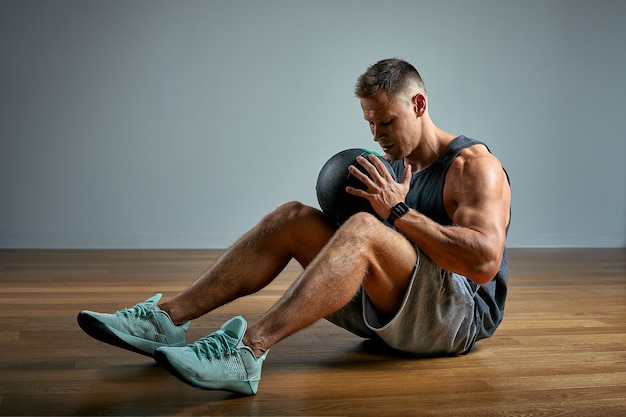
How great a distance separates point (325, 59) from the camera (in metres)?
5.71

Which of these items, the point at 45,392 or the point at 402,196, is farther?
the point at 402,196

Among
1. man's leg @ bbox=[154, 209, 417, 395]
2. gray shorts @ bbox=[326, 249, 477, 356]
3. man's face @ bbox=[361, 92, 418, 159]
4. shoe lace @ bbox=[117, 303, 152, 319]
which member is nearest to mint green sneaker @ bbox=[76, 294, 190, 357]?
shoe lace @ bbox=[117, 303, 152, 319]

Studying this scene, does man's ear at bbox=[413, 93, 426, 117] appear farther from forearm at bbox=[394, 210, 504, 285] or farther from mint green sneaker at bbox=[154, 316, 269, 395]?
mint green sneaker at bbox=[154, 316, 269, 395]

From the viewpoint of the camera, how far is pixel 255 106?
5.63 meters

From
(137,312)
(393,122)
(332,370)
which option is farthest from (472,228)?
(137,312)

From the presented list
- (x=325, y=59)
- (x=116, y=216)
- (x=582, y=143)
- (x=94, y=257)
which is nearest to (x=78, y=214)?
(x=116, y=216)

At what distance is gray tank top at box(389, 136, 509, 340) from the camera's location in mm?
2297

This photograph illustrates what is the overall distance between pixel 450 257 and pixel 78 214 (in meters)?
3.88

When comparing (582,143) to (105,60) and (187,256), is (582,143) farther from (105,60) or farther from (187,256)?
(105,60)

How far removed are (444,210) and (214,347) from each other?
31.1 inches

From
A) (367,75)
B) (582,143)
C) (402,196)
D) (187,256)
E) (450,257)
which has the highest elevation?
(367,75)

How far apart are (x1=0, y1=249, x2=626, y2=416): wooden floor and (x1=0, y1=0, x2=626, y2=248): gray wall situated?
6.19 feet

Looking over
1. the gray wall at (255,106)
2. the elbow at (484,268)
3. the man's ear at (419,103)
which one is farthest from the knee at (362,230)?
the gray wall at (255,106)

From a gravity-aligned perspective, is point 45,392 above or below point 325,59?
below
